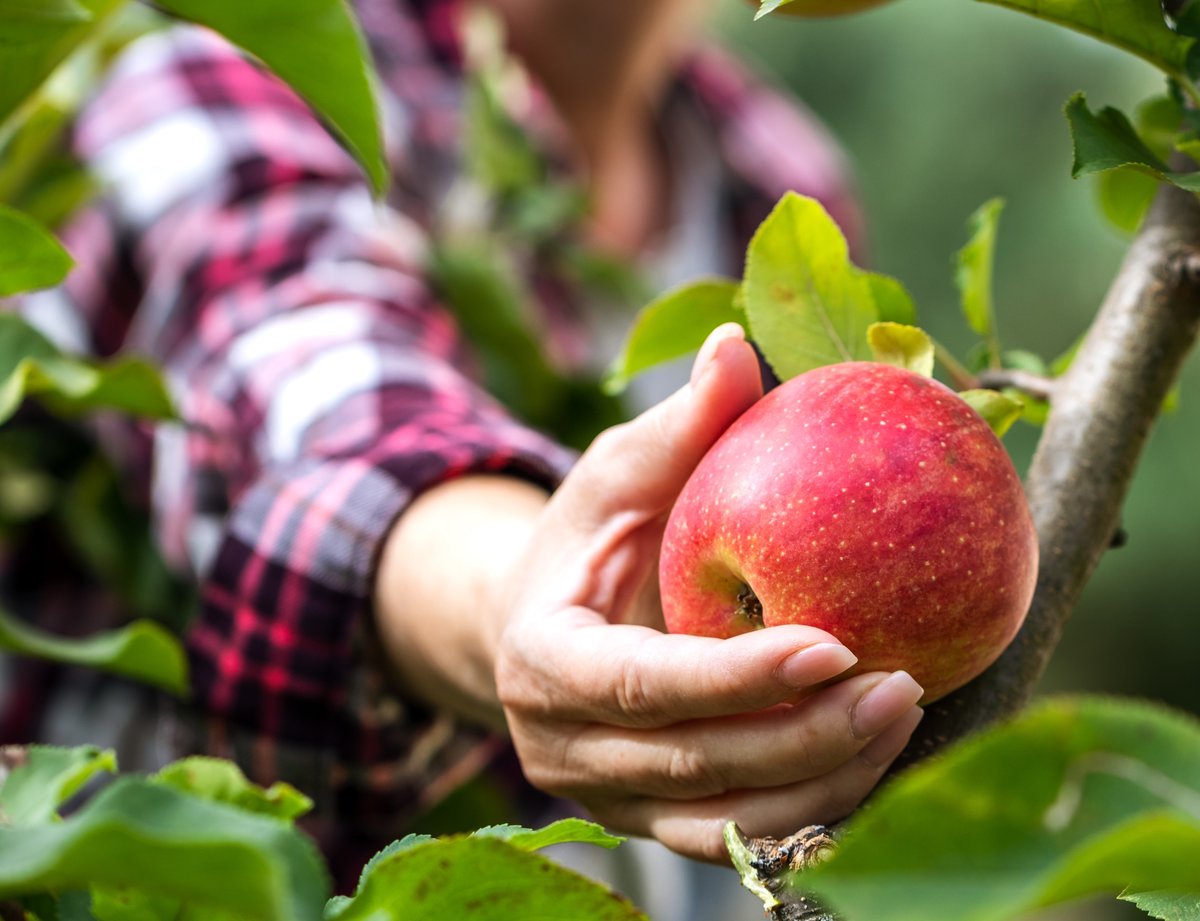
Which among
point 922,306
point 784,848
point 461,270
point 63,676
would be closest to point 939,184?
point 922,306

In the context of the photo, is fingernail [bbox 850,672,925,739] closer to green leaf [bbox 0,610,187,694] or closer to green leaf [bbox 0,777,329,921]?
green leaf [bbox 0,777,329,921]

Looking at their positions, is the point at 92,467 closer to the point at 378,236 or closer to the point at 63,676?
the point at 63,676

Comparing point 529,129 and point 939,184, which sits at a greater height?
point 529,129

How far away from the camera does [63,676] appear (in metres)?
1.05

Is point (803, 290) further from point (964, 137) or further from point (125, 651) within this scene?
point (964, 137)

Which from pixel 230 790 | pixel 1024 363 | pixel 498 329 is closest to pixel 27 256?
pixel 230 790

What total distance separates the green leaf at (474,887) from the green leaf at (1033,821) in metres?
0.10

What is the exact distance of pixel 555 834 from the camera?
1.17 feet

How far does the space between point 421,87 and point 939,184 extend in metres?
4.34

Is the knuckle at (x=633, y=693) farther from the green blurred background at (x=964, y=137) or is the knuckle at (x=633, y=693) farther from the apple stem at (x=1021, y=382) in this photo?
the green blurred background at (x=964, y=137)

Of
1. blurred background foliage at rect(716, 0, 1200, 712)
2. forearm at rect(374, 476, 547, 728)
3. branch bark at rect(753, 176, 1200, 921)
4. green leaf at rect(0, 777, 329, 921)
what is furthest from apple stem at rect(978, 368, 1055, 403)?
blurred background foliage at rect(716, 0, 1200, 712)

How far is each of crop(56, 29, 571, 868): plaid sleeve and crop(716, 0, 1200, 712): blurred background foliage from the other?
412 centimetres

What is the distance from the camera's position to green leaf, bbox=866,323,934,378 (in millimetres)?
440

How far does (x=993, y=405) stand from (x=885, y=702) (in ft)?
0.45
